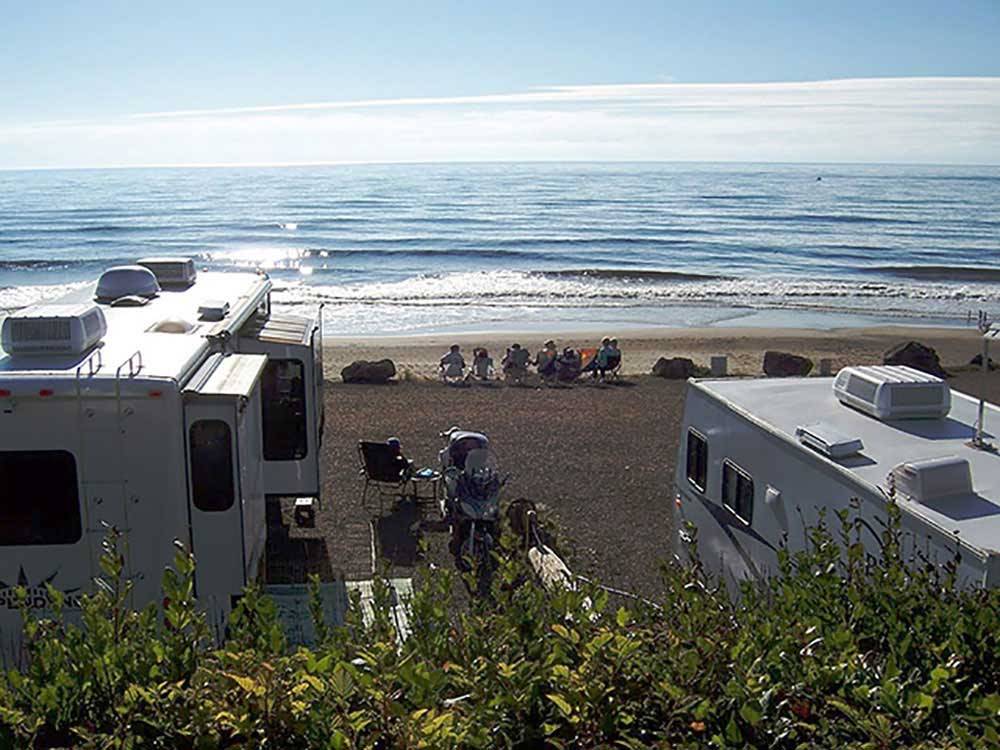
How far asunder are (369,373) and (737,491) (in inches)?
438

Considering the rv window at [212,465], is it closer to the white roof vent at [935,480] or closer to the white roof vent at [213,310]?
the white roof vent at [213,310]

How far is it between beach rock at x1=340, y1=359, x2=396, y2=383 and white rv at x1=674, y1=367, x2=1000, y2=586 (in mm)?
9755

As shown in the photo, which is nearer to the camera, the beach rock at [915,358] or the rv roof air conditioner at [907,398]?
the rv roof air conditioner at [907,398]

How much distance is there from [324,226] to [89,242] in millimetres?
14099

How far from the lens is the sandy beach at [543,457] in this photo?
33.7ft

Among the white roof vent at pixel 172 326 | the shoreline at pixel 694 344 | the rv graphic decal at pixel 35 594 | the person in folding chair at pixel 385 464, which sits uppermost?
the white roof vent at pixel 172 326

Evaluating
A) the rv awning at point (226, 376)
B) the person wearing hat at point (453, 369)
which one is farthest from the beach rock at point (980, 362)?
the rv awning at point (226, 376)

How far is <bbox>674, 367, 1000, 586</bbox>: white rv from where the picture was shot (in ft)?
19.3

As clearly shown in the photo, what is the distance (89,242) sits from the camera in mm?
52688

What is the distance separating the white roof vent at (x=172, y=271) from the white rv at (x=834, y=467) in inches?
188

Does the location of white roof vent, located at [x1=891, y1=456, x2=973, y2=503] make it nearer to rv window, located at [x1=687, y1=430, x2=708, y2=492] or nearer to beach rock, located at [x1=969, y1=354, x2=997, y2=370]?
rv window, located at [x1=687, y1=430, x2=708, y2=492]

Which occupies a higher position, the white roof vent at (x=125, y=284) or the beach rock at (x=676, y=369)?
the white roof vent at (x=125, y=284)

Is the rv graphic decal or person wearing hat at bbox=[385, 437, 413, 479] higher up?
the rv graphic decal

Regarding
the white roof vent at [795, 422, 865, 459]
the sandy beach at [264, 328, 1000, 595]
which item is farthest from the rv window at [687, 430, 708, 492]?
the white roof vent at [795, 422, 865, 459]
